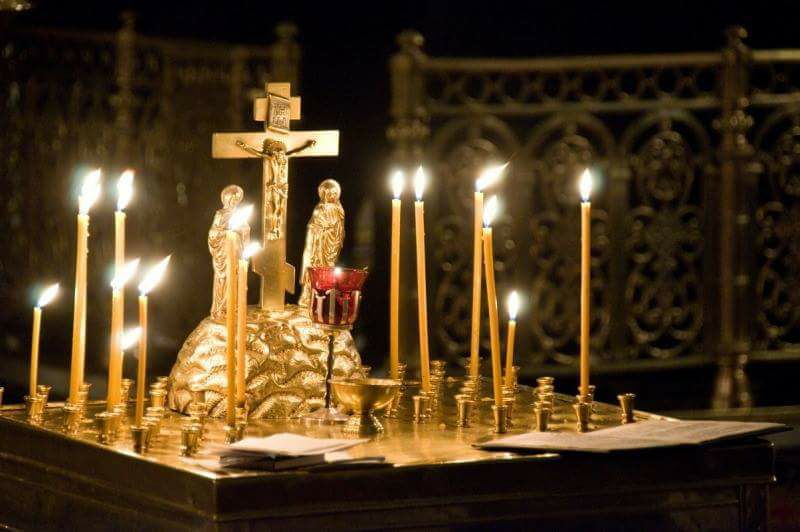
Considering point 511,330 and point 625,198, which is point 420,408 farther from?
point 625,198

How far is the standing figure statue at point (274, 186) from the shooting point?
3025 millimetres

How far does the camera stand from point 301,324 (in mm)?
2891

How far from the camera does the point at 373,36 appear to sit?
678 cm

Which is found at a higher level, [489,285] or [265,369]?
[489,285]

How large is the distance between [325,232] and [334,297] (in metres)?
0.36

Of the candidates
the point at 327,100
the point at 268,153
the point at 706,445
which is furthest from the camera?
the point at 327,100

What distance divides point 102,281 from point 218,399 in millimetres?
3573

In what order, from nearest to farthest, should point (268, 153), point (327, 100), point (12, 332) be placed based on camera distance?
point (268, 153), point (12, 332), point (327, 100)

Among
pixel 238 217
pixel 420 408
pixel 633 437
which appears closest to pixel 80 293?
pixel 238 217

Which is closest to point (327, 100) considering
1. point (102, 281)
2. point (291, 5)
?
point (291, 5)

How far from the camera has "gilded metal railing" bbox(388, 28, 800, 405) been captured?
624 centimetres

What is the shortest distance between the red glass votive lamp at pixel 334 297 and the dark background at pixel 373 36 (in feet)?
11.3

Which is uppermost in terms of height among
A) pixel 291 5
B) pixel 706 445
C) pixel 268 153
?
pixel 291 5

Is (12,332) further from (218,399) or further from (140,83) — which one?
(218,399)
